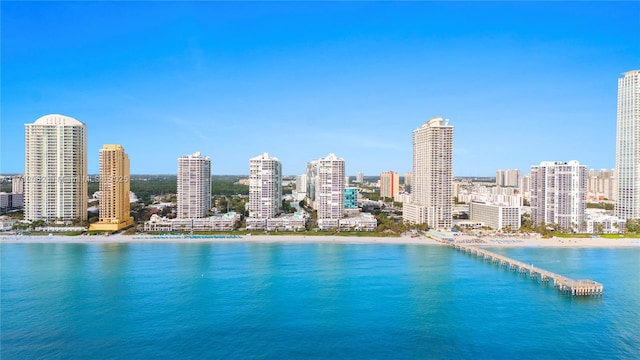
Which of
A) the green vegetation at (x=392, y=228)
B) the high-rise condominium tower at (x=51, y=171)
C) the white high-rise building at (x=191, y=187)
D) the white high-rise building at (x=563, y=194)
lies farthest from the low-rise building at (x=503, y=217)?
the high-rise condominium tower at (x=51, y=171)

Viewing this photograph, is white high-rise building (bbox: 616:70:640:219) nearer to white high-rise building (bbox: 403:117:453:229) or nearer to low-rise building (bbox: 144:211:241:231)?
white high-rise building (bbox: 403:117:453:229)

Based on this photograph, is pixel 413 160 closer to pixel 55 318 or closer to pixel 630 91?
pixel 630 91

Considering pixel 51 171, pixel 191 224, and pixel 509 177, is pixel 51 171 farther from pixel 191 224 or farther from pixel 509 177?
pixel 509 177

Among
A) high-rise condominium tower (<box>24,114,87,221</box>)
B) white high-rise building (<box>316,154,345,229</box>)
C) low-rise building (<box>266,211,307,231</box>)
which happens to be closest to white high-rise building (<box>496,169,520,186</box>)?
white high-rise building (<box>316,154,345,229</box>)

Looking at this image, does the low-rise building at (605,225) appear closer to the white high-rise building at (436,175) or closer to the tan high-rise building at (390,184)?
the white high-rise building at (436,175)

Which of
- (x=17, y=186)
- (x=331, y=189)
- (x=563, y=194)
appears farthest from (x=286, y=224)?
(x=17, y=186)

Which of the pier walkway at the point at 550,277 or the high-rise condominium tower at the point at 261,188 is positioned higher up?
the high-rise condominium tower at the point at 261,188
